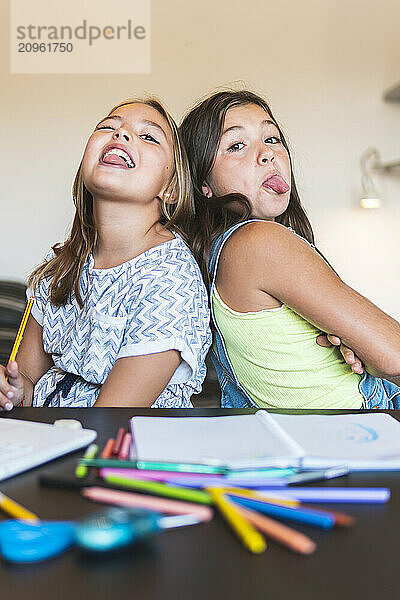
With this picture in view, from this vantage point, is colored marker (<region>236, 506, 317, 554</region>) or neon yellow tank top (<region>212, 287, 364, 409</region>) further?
neon yellow tank top (<region>212, 287, 364, 409</region>)

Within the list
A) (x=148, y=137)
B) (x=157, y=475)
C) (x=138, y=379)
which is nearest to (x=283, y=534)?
(x=157, y=475)

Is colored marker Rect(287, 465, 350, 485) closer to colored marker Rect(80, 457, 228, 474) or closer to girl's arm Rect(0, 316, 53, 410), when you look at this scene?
colored marker Rect(80, 457, 228, 474)

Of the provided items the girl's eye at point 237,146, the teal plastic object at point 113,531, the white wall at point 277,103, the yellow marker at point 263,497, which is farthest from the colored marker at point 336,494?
the white wall at point 277,103

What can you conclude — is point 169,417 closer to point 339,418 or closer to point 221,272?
point 339,418

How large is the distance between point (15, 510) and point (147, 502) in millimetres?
93

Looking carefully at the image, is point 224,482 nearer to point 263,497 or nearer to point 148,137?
point 263,497

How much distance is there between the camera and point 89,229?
54.7 inches

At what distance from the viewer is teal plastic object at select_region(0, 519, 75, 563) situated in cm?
44

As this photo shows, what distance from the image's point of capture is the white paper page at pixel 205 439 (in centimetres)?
62

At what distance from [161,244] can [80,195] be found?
28 centimetres

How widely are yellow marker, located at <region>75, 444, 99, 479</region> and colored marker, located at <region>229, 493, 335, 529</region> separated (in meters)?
0.14

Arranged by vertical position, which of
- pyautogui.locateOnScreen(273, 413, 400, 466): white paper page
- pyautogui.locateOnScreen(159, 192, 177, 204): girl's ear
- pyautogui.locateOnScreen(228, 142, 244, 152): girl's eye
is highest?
pyautogui.locateOnScreen(228, 142, 244, 152): girl's eye

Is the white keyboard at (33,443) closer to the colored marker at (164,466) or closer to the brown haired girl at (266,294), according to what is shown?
the colored marker at (164,466)

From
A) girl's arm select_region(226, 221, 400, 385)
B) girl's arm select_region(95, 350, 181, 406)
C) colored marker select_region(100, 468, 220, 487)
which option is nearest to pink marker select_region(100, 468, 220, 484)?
colored marker select_region(100, 468, 220, 487)
